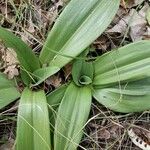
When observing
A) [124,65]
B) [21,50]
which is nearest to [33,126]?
[21,50]

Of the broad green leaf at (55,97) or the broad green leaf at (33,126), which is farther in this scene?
the broad green leaf at (55,97)

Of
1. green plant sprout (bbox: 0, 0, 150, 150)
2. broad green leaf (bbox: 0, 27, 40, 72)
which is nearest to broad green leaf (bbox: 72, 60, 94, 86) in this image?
green plant sprout (bbox: 0, 0, 150, 150)

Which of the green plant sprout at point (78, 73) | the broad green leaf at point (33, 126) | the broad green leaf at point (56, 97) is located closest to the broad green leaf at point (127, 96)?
the green plant sprout at point (78, 73)

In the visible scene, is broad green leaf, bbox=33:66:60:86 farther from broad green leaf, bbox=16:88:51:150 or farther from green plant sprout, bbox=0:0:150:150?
broad green leaf, bbox=16:88:51:150

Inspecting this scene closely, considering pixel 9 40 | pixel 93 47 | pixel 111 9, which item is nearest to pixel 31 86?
pixel 9 40

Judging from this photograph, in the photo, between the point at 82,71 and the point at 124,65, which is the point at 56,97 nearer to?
the point at 82,71

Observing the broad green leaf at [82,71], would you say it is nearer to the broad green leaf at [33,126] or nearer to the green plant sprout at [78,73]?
the green plant sprout at [78,73]
